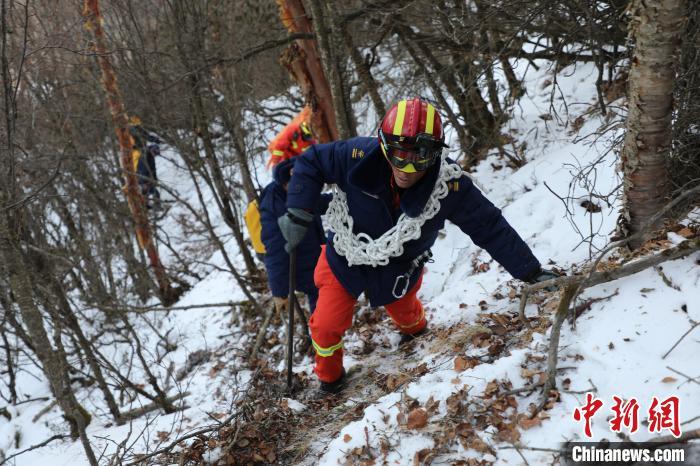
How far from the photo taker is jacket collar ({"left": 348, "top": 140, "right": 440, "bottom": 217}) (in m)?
3.28

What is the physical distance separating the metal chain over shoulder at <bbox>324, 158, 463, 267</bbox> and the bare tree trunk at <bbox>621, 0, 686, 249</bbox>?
103cm

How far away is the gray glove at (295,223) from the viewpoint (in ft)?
12.3

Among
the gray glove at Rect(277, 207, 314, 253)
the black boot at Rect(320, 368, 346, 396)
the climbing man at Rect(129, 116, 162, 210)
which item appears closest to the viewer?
the gray glove at Rect(277, 207, 314, 253)

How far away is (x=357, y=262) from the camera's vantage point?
3588 millimetres

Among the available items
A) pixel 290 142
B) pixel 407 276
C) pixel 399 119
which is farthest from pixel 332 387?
pixel 290 142

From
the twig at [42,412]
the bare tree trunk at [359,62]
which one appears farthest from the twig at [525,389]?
the twig at [42,412]

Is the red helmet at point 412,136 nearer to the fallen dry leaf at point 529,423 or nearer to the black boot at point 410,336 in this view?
the fallen dry leaf at point 529,423

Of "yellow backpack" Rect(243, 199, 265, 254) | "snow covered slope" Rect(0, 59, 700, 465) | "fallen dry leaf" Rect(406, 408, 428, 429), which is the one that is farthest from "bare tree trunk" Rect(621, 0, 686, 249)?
"yellow backpack" Rect(243, 199, 265, 254)

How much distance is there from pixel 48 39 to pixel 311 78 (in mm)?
2765

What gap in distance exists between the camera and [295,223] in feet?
12.4

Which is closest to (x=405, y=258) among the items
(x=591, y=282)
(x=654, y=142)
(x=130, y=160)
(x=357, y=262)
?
(x=357, y=262)

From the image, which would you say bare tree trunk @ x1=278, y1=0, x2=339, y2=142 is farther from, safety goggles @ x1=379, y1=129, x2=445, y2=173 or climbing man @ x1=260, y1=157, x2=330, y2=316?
safety goggles @ x1=379, y1=129, x2=445, y2=173

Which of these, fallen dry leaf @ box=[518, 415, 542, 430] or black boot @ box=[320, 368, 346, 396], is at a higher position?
black boot @ box=[320, 368, 346, 396]

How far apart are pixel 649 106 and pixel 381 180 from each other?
160 cm
